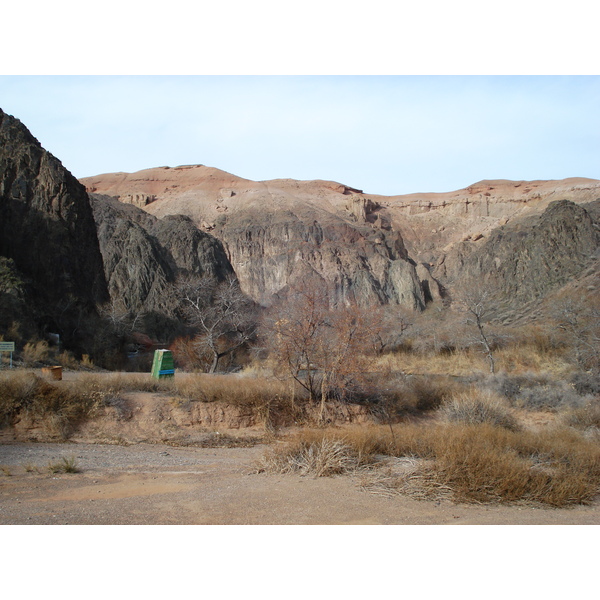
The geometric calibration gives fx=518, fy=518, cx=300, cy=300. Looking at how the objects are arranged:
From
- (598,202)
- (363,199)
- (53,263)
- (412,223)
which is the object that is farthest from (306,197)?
(53,263)

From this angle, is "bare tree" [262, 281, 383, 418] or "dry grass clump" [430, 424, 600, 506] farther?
"bare tree" [262, 281, 383, 418]

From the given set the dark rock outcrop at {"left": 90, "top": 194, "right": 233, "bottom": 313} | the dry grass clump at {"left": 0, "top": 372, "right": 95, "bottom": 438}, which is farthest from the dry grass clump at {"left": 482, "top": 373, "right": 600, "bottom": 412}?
the dark rock outcrop at {"left": 90, "top": 194, "right": 233, "bottom": 313}

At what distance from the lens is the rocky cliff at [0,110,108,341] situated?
28797mm

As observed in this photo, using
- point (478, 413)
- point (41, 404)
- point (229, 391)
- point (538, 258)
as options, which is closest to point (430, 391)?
point (478, 413)

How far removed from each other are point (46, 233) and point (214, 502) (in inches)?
1131

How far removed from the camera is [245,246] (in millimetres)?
70062

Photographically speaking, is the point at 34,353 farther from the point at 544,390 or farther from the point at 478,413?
the point at 544,390

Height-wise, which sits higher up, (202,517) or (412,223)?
(412,223)

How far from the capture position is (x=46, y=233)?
30.9 meters

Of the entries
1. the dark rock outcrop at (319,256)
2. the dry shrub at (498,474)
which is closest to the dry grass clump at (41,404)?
the dry shrub at (498,474)

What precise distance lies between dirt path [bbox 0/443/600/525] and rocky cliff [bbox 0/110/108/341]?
20803 millimetres

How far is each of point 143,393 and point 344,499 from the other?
32.6 ft

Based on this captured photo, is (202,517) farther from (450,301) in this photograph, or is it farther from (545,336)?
(450,301)

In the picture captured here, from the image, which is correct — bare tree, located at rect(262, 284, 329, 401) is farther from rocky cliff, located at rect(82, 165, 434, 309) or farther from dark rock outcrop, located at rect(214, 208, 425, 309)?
dark rock outcrop, located at rect(214, 208, 425, 309)
